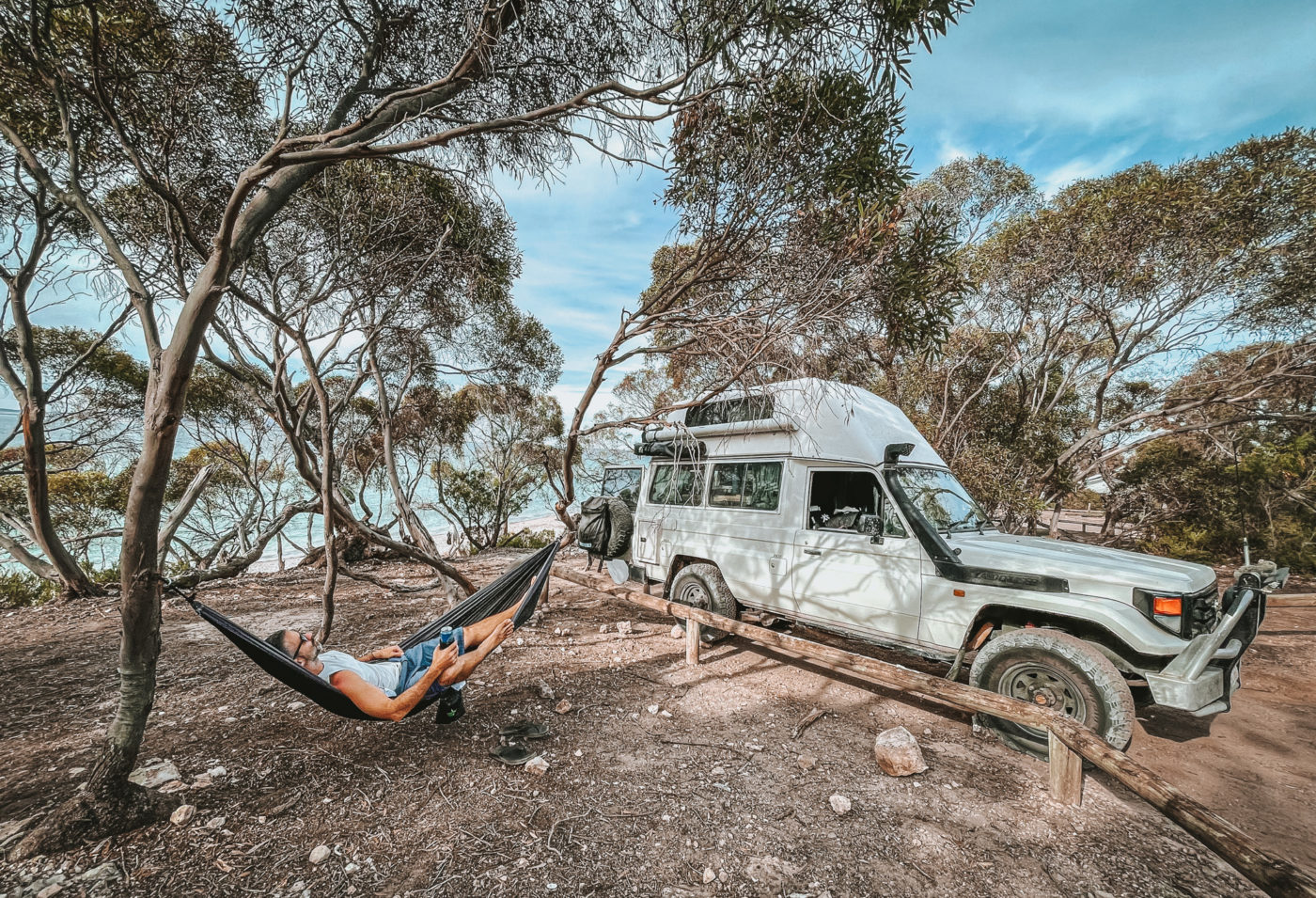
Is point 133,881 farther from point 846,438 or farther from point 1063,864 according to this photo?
point 846,438

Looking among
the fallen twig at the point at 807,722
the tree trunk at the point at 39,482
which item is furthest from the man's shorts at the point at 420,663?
the tree trunk at the point at 39,482

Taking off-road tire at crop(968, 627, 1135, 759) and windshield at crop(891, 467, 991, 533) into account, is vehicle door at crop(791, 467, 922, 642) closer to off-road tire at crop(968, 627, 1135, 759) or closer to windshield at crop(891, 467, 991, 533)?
windshield at crop(891, 467, 991, 533)

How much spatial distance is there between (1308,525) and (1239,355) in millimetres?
3656

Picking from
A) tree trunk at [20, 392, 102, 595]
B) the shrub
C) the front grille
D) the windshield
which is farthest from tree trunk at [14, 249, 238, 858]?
the shrub

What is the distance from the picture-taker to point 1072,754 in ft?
8.41

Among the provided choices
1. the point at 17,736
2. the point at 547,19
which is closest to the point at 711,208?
the point at 547,19

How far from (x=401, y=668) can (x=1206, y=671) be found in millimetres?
5117

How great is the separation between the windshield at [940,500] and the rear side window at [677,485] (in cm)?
213

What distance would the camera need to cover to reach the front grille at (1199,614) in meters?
2.81

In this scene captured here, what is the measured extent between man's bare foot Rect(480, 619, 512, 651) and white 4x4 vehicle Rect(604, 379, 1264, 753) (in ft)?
7.47

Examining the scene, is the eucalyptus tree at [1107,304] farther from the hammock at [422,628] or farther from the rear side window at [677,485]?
the hammock at [422,628]

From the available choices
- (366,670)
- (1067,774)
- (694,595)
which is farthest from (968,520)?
(366,670)

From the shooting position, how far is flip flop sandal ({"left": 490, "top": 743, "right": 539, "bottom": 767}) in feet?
9.58

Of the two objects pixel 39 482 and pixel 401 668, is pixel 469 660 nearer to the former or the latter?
pixel 401 668
